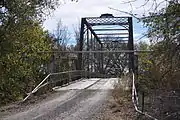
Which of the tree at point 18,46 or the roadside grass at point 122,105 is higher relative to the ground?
the tree at point 18,46

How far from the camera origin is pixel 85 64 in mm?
38156

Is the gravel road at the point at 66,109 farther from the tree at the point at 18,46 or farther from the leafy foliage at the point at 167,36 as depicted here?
the leafy foliage at the point at 167,36

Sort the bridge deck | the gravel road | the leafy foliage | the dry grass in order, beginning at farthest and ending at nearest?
the bridge deck < the gravel road < the dry grass < the leafy foliage

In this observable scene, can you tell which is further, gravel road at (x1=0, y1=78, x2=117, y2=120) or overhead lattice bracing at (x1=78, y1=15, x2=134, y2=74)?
overhead lattice bracing at (x1=78, y1=15, x2=134, y2=74)

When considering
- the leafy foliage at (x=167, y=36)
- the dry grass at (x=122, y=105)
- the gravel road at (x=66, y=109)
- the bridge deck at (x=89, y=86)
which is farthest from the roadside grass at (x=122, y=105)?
the bridge deck at (x=89, y=86)

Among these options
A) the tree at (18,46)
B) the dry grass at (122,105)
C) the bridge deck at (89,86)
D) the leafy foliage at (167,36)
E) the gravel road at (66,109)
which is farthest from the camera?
the bridge deck at (89,86)

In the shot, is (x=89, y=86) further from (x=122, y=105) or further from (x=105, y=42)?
(x=105, y=42)

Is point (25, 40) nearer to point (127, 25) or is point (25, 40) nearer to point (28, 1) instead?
point (28, 1)

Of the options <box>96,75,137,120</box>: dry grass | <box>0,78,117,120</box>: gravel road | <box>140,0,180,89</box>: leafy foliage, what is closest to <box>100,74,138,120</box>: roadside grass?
<box>96,75,137,120</box>: dry grass

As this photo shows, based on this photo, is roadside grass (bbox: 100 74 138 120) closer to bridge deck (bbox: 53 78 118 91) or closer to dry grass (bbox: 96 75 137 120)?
dry grass (bbox: 96 75 137 120)

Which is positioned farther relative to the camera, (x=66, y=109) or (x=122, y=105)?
(x=122, y=105)

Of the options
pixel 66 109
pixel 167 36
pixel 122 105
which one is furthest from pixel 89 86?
pixel 167 36

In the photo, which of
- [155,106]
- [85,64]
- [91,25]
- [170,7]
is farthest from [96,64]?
[170,7]

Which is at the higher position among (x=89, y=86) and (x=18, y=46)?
(x=18, y=46)
